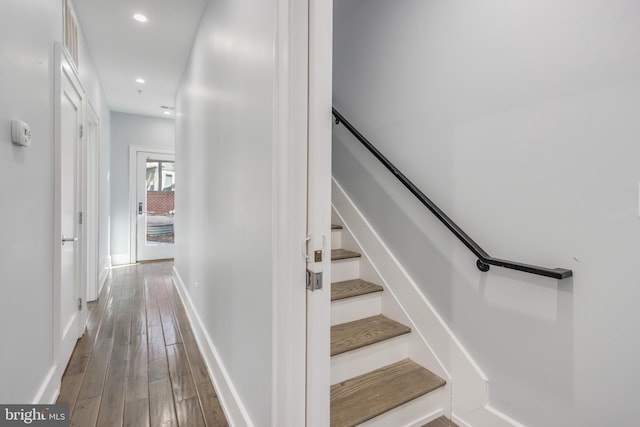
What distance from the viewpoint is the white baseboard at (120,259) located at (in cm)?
543

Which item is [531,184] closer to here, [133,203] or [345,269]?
[345,269]

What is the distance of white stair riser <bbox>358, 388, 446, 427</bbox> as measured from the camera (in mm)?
Answer: 1473

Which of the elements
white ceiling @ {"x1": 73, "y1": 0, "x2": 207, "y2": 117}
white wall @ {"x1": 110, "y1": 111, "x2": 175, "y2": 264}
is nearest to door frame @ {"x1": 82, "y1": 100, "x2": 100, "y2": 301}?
white ceiling @ {"x1": 73, "y1": 0, "x2": 207, "y2": 117}

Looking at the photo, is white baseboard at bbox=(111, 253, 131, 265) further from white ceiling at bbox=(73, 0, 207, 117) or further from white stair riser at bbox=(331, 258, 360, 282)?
white stair riser at bbox=(331, 258, 360, 282)

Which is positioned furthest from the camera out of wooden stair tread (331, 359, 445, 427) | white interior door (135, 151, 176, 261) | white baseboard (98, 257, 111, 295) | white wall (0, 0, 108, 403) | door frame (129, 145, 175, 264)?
white interior door (135, 151, 176, 261)

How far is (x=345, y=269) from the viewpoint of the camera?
2.22 m

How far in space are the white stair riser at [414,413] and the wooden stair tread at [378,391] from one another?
4 cm

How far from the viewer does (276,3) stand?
1.10m

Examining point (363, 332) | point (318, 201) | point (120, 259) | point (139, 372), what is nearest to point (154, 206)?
point (120, 259)

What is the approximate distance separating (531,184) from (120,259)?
20.2 ft

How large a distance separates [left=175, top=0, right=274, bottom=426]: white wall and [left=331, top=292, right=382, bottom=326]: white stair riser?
0.59 meters

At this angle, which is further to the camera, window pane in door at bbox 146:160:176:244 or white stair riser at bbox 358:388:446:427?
window pane in door at bbox 146:160:176:244

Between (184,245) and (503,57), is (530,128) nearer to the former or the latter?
(503,57)

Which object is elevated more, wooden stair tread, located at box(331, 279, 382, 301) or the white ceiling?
the white ceiling
